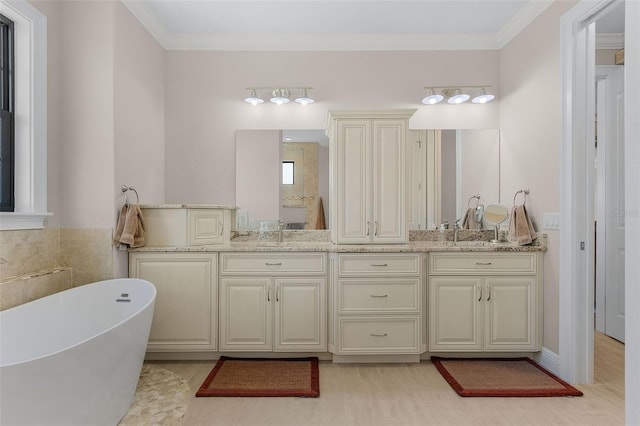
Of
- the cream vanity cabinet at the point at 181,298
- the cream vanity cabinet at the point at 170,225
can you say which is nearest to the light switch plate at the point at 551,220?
the cream vanity cabinet at the point at 181,298

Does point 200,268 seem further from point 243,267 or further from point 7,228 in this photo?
point 7,228

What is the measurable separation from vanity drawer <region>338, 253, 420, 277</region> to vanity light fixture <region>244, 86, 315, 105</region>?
5.02ft

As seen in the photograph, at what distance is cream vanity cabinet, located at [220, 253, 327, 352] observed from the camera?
2648 mm

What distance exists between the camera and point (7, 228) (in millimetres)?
2084

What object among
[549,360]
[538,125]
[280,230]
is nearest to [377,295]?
[280,230]

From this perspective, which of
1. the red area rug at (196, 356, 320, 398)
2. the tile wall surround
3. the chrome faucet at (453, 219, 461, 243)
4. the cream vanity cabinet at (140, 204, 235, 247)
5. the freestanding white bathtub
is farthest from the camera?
the chrome faucet at (453, 219, 461, 243)

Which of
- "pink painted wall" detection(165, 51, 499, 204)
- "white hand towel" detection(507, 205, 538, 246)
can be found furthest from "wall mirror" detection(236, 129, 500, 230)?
"white hand towel" detection(507, 205, 538, 246)

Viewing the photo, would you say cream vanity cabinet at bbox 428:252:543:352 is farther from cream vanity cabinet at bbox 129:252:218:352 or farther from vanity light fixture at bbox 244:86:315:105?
vanity light fixture at bbox 244:86:315:105

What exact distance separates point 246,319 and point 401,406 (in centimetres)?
125

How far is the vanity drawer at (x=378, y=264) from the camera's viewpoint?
8.64 feet

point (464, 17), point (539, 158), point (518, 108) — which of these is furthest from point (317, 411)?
point (464, 17)

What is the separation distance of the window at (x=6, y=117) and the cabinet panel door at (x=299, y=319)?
187cm

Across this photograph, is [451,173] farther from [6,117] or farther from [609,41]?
[6,117]

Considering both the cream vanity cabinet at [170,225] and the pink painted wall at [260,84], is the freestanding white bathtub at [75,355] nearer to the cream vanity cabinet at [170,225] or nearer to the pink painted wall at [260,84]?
the cream vanity cabinet at [170,225]
